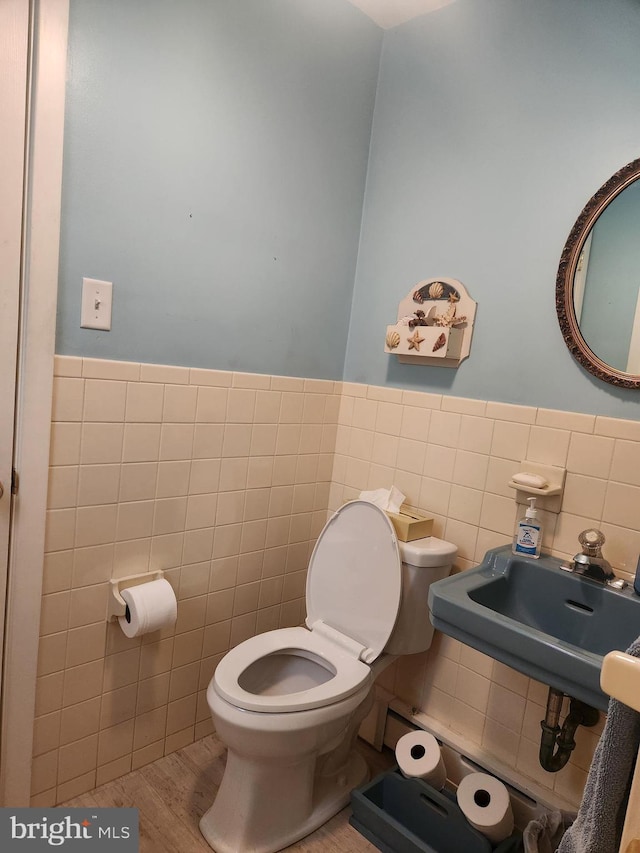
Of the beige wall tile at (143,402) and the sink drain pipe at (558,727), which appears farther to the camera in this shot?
the beige wall tile at (143,402)

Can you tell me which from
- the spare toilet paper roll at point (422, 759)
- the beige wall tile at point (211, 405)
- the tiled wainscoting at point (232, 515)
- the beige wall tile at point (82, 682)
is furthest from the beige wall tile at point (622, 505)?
the beige wall tile at point (82, 682)

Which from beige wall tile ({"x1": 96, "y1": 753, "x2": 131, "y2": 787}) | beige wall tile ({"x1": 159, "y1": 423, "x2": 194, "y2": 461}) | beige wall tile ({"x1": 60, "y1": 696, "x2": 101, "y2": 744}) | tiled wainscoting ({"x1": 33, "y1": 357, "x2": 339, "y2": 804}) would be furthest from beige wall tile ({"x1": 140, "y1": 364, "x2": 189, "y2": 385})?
beige wall tile ({"x1": 96, "y1": 753, "x2": 131, "y2": 787})

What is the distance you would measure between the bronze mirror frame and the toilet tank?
2.21ft

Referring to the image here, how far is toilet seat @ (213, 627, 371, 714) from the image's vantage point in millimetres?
1377

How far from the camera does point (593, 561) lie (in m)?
1.36

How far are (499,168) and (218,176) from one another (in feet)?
2.76

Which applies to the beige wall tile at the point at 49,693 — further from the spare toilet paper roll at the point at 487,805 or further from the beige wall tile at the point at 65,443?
the spare toilet paper roll at the point at 487,805

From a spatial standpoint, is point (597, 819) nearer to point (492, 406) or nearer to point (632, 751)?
A: point (632, 751)

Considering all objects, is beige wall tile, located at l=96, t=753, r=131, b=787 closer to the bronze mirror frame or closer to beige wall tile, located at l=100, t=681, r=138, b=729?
beige wall tile, located at l=100, t=681, r=138, b=729

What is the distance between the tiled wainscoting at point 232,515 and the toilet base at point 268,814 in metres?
0.36

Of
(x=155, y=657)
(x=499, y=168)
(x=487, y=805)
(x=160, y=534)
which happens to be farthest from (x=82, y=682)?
(x=499, y=168)

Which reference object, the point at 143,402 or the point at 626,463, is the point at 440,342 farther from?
the point at 143,402

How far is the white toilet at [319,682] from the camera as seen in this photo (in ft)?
4.55

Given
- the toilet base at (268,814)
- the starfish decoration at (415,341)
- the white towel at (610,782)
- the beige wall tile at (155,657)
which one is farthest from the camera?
the starfish decoration at (415,341)
